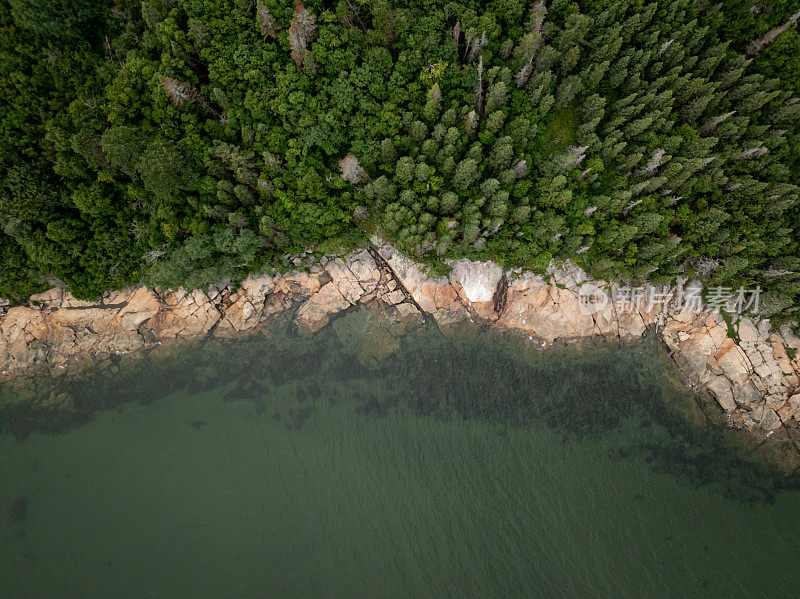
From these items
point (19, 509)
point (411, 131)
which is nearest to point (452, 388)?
point (411, 131)

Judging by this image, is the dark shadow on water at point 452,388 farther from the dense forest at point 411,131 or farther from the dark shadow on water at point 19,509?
the dense forest at point 411,131

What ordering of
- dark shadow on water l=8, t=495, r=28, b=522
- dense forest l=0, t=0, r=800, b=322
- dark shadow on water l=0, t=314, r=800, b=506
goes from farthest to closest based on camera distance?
dark shadow on water l=0, t=314, r=800, b=506 < dark shadow on water l=8, t=495, r=28, b=522 < dense forest l=0, t=0, r=800, b=322

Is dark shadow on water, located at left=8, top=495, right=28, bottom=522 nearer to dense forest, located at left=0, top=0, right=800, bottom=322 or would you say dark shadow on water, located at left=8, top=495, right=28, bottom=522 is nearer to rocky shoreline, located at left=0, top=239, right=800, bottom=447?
rocky shoreline, located at left=0, top=239, right=800, bottom=447

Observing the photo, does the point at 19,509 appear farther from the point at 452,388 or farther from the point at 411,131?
the point at 411,131

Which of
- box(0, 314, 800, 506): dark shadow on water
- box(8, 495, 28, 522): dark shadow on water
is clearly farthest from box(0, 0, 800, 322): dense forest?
box(8, 495, 28, 522): dark shadow on water

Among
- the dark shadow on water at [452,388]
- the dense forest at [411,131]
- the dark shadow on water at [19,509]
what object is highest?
the dense forest at [411,131]

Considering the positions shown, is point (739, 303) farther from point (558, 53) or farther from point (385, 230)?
point (385, 230)

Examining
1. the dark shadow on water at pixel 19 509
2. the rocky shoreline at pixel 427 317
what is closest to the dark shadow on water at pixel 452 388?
the rocky shoreline at pixel 427 317
